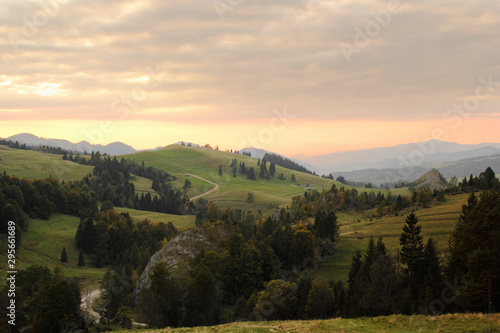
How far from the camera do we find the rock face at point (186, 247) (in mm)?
90938

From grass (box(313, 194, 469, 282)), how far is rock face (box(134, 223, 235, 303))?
31.4 meters

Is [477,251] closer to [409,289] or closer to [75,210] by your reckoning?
[409,289]

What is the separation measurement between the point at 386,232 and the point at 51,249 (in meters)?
125

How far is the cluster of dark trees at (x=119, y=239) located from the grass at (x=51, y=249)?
A: 5017mm

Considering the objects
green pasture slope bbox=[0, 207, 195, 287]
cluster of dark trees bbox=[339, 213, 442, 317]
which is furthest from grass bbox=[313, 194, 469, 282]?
green pasture slope bbox=[0, 207, 195, 287]

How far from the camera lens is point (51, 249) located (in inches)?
5182

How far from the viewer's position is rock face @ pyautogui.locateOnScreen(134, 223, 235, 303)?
9094 centimetres

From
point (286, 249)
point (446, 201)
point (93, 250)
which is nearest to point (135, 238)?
point (93, 250)

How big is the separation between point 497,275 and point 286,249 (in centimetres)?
6540

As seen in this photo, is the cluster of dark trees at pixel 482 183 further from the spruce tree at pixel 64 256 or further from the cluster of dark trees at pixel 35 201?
the cluster of dark trees at pixel 35 201

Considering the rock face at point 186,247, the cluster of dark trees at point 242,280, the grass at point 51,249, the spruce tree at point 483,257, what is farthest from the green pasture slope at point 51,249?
the spruce tree at point 483,257

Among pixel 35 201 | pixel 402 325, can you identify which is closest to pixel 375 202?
pixel 402 325

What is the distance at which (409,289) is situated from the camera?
5269 cm

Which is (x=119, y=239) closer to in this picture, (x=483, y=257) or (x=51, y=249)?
(x=51, y=249)
